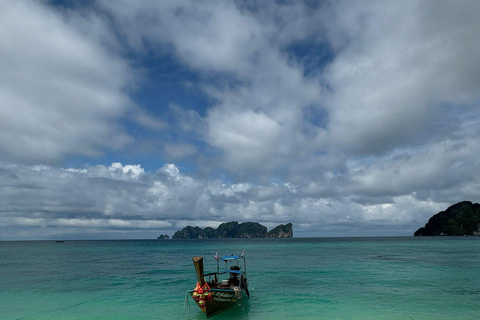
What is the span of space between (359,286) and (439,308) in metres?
11.0

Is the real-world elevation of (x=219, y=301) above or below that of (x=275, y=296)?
above

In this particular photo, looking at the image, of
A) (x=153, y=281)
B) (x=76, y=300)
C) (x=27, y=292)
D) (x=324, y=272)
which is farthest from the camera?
(x=324, y=272)

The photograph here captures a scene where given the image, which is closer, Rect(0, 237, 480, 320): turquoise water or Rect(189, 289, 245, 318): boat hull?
Rect(189, 289, 245, 318): boat hull

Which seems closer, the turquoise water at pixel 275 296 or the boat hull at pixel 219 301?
the boat hull at pixel 219 301

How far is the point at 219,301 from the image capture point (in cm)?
2344

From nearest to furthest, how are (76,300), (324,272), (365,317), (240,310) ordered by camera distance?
(365,317), (240,310), (76,300), (324,272)

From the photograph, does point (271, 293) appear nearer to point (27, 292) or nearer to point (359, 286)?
point (359, 286)

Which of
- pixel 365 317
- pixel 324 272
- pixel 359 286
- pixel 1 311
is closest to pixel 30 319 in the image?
pixel 1 311

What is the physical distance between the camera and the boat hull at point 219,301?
22953 mm

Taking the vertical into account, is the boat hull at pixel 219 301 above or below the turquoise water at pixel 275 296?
above

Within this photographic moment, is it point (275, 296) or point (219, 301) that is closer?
point (219, 301)

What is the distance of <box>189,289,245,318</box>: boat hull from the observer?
22953 millimetres

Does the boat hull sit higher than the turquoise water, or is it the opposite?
the boat hull

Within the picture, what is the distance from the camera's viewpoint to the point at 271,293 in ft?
108
